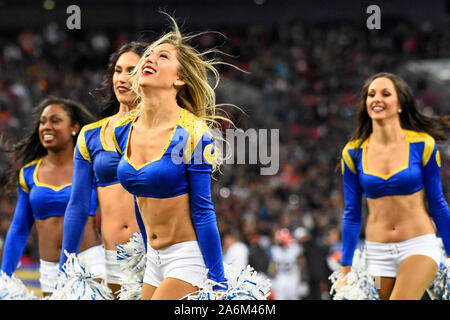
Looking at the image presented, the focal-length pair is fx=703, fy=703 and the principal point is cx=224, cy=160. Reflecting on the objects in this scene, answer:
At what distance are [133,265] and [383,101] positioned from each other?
216 centimetres

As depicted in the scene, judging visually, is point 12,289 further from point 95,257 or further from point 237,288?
point 237,288

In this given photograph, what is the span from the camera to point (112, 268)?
14.2 feet

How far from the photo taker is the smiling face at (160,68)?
133 inches

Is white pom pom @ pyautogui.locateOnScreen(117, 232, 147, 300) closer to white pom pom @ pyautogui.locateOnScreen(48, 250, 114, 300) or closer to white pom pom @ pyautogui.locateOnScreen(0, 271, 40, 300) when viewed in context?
white pom pom @ pyautogui.locateOnScreen(48, 250, 114, 300)

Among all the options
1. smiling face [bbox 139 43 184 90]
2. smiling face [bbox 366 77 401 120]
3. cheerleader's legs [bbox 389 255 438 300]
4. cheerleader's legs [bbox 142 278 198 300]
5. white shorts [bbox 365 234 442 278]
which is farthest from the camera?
smiling face [bbox 366 77 401 120]

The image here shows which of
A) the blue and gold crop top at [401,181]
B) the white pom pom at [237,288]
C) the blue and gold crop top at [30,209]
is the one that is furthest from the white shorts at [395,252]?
the blue and gold crop top at [30,209]

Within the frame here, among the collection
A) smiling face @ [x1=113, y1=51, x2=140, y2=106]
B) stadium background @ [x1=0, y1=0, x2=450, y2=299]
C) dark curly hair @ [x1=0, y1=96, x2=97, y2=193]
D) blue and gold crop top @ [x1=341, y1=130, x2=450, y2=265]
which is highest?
A: stadium background @ [x1=0, y1=0, x2=450, y2=299]

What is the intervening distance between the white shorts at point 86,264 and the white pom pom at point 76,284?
22.8 inches

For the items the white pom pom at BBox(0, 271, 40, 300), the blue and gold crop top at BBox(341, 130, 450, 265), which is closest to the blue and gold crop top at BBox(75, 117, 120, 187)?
the white pom pom at BBox(0, 271, 40, 300)

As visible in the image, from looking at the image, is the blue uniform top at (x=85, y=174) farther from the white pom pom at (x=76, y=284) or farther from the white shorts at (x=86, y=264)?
the white shorts at (x=86, y=264)

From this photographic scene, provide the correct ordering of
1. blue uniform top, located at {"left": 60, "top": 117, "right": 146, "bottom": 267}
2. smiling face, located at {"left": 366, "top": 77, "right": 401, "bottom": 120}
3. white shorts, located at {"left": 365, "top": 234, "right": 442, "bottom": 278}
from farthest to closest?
smiling face, located at {"left": 366, "top": 77, "right": 401, "bottom": 120} < white shorts, located at {"left": 365, "top": 234, "right": 442, "bottom": 278} < blue uniform top, located at {"left": 60, "top": 117, "right": 146, "bottom": 267}

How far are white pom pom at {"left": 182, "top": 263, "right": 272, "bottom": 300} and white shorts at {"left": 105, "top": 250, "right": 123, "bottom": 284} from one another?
42.8 inches

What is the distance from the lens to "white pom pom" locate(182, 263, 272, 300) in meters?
3.19

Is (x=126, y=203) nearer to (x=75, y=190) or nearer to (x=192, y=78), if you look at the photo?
(x=75, y=190)
